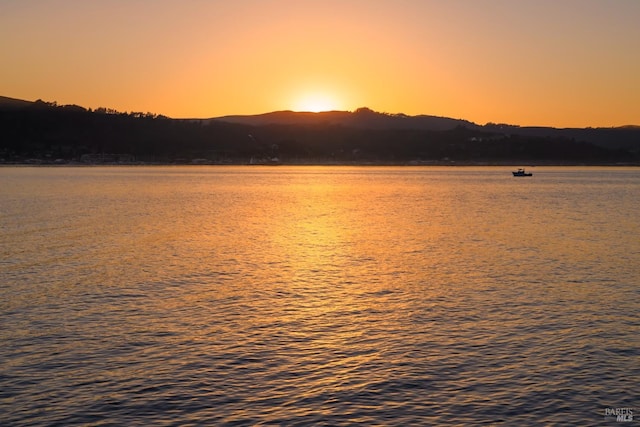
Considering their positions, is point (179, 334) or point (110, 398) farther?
point (179, 334)

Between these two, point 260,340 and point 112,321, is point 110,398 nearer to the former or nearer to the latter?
point 260,340

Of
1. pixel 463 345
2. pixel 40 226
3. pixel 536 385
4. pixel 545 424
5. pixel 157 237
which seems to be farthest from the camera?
pixel 40 226

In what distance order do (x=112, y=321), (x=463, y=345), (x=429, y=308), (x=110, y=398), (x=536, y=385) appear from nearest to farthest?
(x=110, y=398) → (x=536, y=385) → (x=463, y=345) → (x=112, y=321) → (x=429, y=308)

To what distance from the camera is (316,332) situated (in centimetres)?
2389

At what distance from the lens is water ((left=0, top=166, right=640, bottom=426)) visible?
669 inches

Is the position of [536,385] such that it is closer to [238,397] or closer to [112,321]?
[238,397]

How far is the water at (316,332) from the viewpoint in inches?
669

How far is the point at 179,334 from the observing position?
23531mm

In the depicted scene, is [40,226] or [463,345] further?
[40,226]

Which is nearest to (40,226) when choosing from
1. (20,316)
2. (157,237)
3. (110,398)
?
(157,237)

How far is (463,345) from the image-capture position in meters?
22.4

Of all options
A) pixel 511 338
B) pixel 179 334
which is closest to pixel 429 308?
pixel 511 338

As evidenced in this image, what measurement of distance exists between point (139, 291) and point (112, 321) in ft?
19.8

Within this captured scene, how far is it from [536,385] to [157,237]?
41.3 metres
